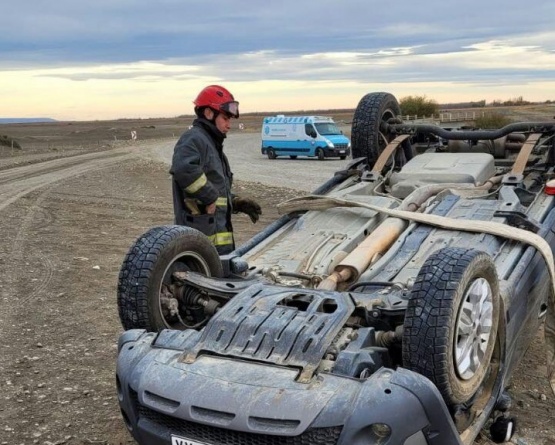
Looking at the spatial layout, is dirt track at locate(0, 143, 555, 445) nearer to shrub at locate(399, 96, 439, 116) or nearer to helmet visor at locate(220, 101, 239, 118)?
helmet visor at locate(220, 101, 239, 118)

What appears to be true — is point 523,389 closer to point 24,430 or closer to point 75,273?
point 24,430

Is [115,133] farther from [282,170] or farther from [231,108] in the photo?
[231,108]

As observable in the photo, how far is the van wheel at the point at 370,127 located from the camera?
6.29 meters

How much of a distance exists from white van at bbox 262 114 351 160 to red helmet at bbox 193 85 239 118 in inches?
945

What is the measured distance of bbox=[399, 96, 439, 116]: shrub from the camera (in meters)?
51.6

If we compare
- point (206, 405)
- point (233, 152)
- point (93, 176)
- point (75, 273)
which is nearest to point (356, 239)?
point (206, 405)

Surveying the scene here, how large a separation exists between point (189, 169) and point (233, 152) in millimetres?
29707

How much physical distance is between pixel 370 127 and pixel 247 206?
1.33 m

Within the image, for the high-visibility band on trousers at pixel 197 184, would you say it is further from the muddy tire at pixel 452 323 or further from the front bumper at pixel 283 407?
the muddy tire at pixel 452 323

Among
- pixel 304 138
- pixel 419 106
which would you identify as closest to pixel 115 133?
pixel 419 106

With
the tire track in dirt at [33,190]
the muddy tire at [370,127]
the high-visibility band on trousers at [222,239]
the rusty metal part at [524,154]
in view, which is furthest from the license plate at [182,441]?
the tire track in dirt at [33,190]

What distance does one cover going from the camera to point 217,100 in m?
Answer: 5.29

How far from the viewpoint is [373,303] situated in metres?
3.63

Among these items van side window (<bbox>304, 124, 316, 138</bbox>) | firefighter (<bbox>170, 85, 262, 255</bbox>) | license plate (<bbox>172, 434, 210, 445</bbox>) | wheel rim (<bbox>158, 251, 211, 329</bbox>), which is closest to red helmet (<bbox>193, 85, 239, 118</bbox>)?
firefighter (<bbox>170, 85, 262, 255</bbox>)
